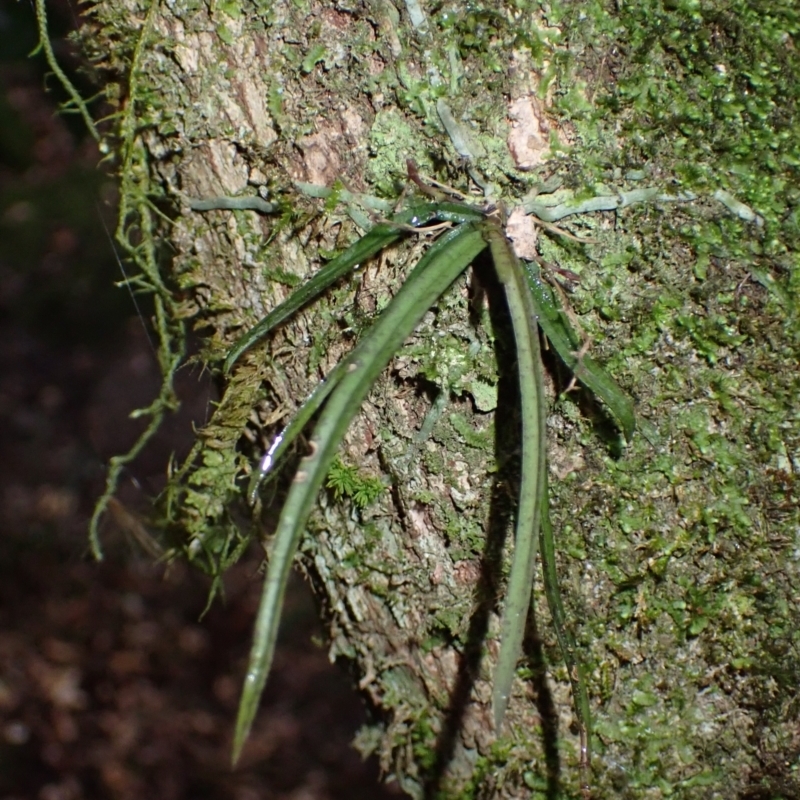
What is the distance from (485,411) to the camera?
0.71 metres

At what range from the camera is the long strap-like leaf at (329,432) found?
452 mm

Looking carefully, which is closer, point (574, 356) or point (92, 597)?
point (574, 356)

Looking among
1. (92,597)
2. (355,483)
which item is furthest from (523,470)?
A: (92,597)

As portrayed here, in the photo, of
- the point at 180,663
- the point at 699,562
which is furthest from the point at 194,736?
the point at 699,562

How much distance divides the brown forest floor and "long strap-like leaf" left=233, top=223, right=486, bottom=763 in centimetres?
226

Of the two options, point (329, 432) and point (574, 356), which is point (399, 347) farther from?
point (574, 356)

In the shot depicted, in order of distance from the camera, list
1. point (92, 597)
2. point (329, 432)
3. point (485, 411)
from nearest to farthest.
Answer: point (329, 432)
point (485, 411)
point (92, 597)

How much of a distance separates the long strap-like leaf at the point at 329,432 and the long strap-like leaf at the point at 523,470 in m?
0.05

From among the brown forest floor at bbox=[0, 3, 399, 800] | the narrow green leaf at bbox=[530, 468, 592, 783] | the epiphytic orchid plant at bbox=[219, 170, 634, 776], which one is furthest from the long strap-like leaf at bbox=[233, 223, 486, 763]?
the brown forest floor at bbox=[0, 3, 399, 800]

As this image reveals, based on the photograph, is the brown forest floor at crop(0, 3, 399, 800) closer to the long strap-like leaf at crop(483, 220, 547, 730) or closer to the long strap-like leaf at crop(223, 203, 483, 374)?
the long strap-like leaf at crop(223, 203, 483, 374)

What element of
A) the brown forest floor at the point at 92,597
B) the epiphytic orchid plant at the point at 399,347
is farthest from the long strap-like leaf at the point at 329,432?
the brown forest floor at the point at 92,597

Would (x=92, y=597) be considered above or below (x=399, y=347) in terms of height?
below

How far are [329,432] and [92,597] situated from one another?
3318mm

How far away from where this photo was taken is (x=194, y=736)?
3150mm
